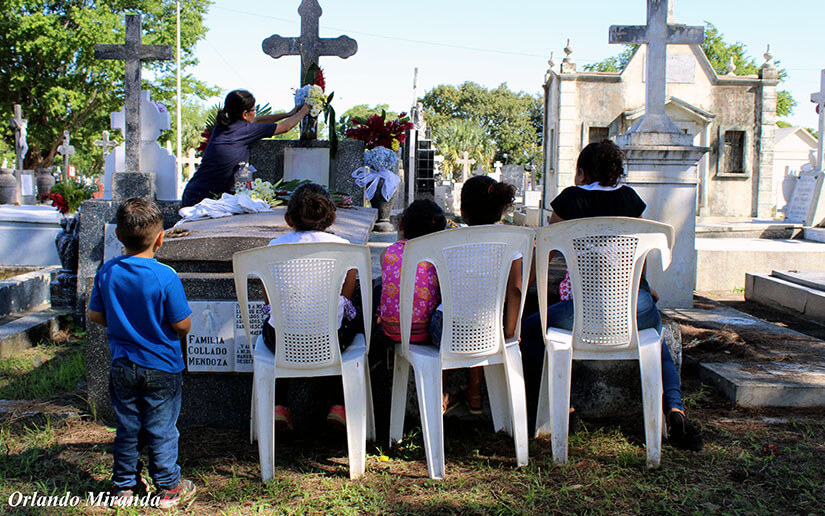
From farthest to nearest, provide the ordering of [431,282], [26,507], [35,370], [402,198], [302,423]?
[402,198]
[35,370]
[302,423]
[431,282]
[26,507]

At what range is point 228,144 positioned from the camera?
18.4 feet

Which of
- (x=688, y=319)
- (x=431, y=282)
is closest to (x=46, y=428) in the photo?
(x=431, y=282)

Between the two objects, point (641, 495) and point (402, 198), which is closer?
point (641, 495)

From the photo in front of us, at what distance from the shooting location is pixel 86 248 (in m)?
6.05

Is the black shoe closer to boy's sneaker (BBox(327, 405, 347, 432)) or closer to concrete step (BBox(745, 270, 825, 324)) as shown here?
boy's sneaker (BBox(327, 405, 347, 432))

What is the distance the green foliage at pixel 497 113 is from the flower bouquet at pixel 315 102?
2037 inches

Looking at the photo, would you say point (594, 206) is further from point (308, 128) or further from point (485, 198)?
point (308, 128)

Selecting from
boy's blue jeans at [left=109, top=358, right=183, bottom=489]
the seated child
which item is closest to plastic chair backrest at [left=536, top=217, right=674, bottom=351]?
the seated child

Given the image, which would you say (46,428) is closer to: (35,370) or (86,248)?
(35,370)

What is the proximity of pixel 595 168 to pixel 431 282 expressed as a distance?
1.08m

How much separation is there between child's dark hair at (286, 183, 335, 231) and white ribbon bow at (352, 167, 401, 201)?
12.4 ft

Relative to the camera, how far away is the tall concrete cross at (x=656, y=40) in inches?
277

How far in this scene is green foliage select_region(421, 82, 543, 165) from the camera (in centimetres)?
5875

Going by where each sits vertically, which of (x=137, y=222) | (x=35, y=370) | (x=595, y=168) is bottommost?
(x=35, y=370)
